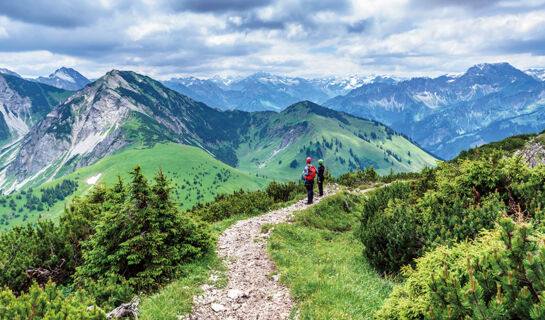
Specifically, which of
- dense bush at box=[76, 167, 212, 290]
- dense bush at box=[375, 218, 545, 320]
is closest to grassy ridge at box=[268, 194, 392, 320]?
dense bush at box=[375, 218, 545, 320]

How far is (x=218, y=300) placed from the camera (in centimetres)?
877

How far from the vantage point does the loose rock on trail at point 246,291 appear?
8078mm

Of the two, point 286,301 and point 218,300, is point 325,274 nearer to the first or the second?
point 286,301

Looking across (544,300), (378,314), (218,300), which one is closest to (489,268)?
(544,300)

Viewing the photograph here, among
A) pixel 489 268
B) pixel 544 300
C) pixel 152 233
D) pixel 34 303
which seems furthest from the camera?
pixel 152 233

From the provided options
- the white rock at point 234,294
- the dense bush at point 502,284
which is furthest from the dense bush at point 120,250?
the dense bush at point 502,284

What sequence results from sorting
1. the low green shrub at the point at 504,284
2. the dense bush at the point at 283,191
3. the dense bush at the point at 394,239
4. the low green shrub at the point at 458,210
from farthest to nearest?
the dense bush at the point at 283,191 → the dense bush at the point at 394,239 → the low green shrub at the point at 458,210 → the low green shrub at the point at 504,284

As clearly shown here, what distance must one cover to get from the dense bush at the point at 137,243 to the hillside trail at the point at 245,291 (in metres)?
1.91

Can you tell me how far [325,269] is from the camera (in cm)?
1036

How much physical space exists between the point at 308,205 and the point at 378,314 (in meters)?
16.2

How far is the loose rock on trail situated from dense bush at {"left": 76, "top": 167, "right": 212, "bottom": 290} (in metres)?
2.02

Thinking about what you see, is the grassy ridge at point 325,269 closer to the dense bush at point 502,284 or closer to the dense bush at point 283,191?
the dense bush at point 502,284

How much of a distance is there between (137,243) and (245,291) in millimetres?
4330

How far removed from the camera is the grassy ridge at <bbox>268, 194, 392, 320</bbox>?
25.0ft
